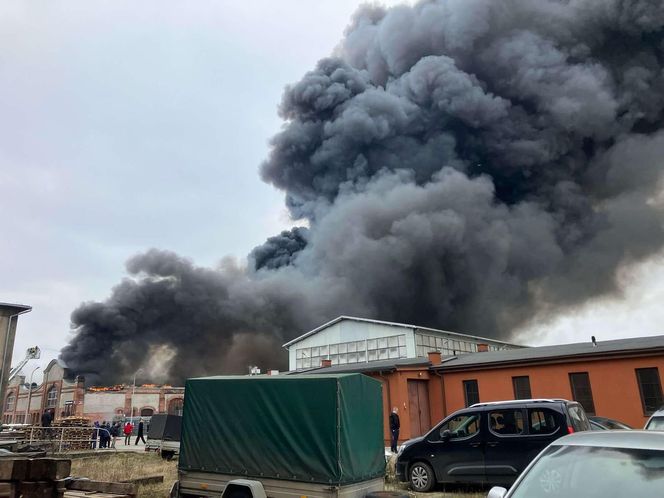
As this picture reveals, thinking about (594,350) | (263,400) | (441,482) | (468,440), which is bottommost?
(441,482)

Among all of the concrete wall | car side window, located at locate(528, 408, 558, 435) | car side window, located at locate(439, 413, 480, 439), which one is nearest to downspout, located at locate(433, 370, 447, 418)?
car side window, located at locate(439, 413, 480, 439)

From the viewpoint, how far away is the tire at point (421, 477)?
9.82 meters

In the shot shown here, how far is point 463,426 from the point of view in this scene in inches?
382

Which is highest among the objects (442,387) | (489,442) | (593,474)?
(442,387)

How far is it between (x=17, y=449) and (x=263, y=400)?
8.54 meters

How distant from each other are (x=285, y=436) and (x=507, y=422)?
4.44 m

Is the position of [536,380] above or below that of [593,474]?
above

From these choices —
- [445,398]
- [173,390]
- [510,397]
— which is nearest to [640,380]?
[510,397]

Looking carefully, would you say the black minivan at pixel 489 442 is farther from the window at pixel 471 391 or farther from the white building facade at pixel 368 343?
the white building facade at pixel 368 343

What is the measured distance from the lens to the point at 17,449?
1232 cm

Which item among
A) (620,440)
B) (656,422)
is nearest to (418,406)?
(656,422)

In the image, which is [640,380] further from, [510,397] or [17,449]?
[17,449]

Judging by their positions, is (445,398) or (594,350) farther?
(445,398)

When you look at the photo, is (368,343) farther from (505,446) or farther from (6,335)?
(505,446)
